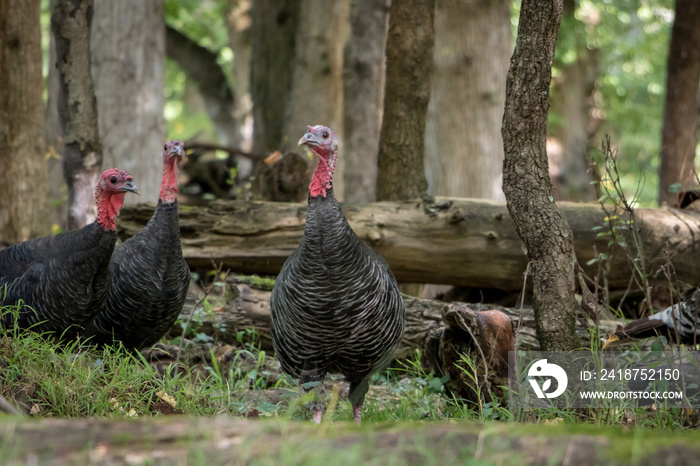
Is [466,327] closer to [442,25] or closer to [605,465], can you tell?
[605,465]

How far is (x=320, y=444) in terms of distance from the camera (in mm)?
2203

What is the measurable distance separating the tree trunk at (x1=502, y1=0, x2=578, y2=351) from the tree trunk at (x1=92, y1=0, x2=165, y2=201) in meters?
5.76

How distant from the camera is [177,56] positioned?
667 inches

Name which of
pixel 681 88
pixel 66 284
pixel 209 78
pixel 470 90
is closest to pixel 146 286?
pixel 66 284

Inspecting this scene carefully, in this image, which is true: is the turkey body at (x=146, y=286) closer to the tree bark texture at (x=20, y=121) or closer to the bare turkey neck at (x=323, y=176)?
the bare turkey neck at (x=323, y=176)

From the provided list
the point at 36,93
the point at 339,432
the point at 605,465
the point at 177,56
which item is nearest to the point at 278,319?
the point at 339,432

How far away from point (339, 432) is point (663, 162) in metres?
8.49

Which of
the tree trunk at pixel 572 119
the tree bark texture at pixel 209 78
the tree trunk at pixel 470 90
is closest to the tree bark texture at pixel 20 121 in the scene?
the tree trunk at pixel 470 90

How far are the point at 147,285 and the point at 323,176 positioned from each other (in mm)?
1454

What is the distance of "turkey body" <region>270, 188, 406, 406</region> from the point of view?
13.7ft

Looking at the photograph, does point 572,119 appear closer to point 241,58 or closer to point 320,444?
point 241,58

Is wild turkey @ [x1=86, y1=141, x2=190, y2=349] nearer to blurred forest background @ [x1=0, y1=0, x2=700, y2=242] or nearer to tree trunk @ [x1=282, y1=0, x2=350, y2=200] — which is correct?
blurred forest background @ [x1=0, y1=0, x2=700, y2=242]

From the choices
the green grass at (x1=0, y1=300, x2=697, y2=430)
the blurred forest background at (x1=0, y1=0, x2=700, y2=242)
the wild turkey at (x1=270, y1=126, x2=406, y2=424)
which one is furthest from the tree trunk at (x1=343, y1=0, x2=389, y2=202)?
the wild turkey at (x1=270, y1=126, x2=406, y2=424)

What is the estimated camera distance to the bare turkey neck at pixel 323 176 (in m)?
4.37
